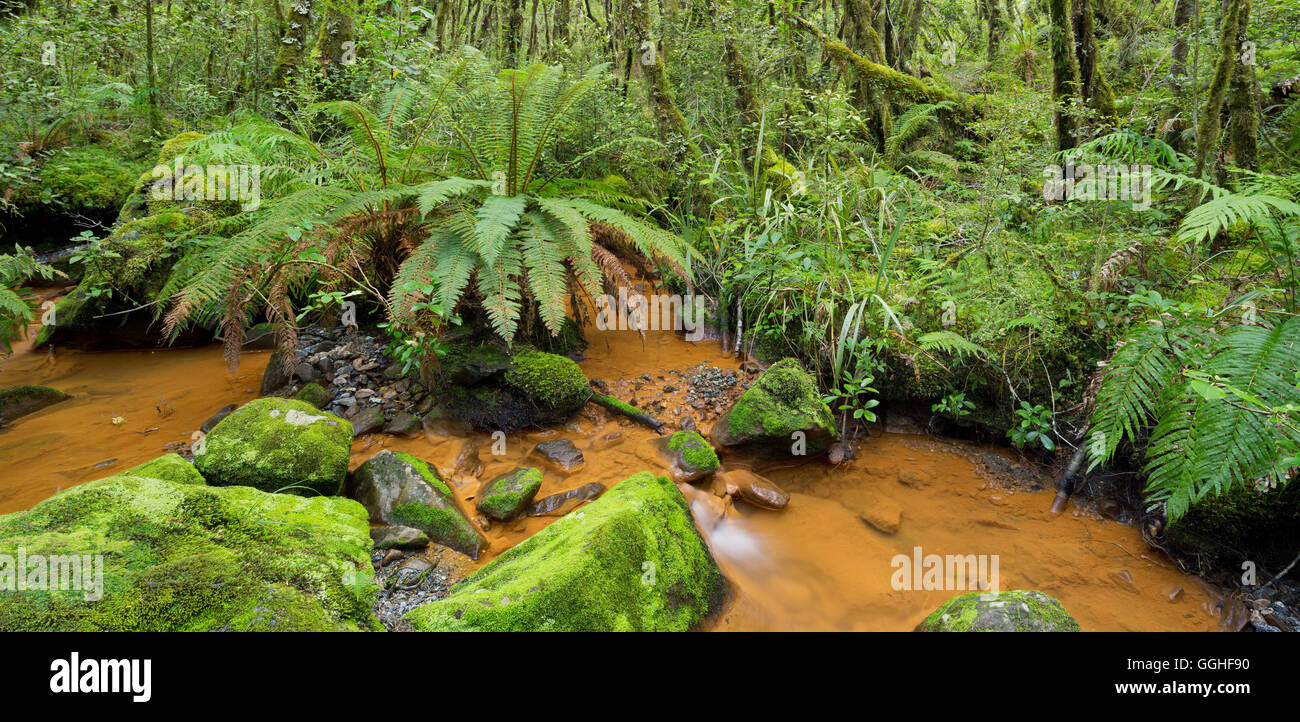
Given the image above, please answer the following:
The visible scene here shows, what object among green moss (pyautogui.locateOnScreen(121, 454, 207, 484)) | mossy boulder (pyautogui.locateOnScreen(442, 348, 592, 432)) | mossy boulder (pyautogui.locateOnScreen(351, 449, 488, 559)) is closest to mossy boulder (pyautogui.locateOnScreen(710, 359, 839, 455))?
mossy boulder (pyautogui.locateOnScreen(442, 348, 592, 432))

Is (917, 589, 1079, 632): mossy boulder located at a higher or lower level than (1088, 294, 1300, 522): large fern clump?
lower

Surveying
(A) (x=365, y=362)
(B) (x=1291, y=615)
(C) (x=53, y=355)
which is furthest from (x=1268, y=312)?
(C) (x=53, y=355)

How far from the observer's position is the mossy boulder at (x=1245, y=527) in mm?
2332

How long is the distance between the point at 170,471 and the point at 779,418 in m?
2.89

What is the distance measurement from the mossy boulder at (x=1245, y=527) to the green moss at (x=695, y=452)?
7.01 ft

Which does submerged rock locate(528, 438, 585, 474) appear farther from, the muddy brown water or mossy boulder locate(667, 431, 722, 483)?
mossy boulder locate(667, 431, 722, 483)

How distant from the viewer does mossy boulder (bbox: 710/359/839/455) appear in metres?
3.20

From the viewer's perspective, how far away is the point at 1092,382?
2.64 metres

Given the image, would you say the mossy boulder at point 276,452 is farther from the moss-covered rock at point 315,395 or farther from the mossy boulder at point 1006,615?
the mossy boulder at point 1006,615

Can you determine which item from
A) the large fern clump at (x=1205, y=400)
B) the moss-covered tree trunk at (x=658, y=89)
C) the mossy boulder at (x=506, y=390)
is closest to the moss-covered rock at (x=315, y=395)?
the mossy boulder at (x=506, y=390)

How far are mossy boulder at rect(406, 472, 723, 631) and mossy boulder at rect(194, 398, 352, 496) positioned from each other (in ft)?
3.42

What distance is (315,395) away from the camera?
11.3 feet

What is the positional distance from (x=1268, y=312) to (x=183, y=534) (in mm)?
4295
